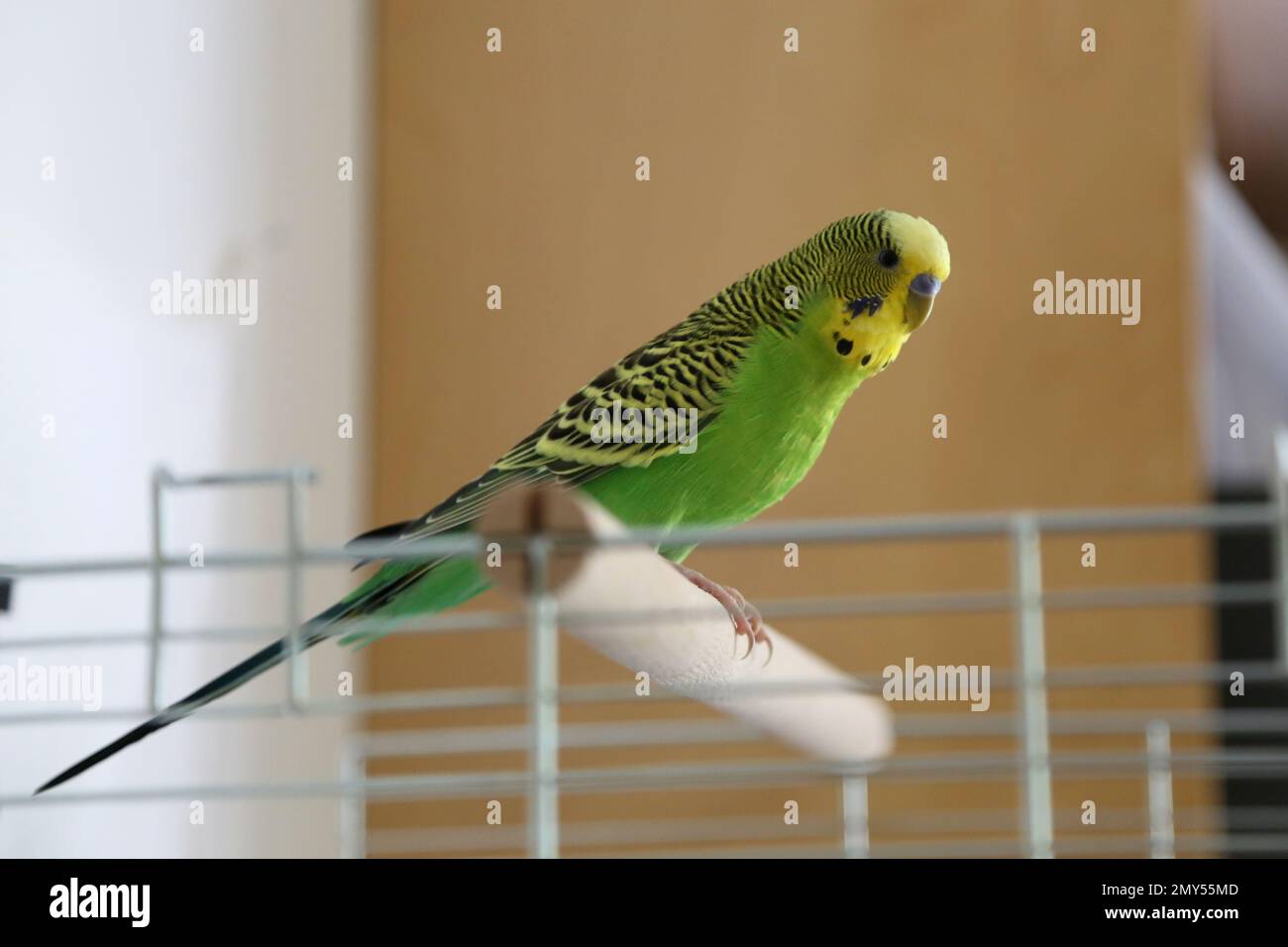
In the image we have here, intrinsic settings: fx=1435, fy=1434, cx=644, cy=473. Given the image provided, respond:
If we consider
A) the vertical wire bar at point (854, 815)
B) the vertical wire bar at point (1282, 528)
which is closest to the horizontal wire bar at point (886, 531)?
the vertical wire bar at point (1282, 528)

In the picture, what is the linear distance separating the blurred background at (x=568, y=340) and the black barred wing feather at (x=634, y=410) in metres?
0.39

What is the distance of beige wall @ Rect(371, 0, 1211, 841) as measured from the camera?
4.79ft

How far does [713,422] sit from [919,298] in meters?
0.22

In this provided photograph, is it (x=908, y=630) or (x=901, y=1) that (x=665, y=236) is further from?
(x=908, y=630)

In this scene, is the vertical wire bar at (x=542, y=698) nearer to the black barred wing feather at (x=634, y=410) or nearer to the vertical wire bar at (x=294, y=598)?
the vertical wire bar at (x=294, y=598)

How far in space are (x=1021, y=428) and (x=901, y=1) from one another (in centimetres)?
61

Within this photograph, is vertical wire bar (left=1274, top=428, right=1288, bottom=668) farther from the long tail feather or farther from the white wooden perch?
the long tail feather

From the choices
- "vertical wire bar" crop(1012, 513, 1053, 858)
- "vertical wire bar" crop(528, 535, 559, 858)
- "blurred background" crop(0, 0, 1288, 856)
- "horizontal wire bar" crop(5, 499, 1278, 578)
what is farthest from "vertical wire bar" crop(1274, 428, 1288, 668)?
"blurred background" crop(0, 0, 1288, 856)

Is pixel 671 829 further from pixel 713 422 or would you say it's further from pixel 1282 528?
pixel 1282 528

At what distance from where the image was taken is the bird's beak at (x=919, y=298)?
30.2 inches

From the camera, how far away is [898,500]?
192 cm

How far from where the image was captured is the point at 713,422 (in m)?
0.97
